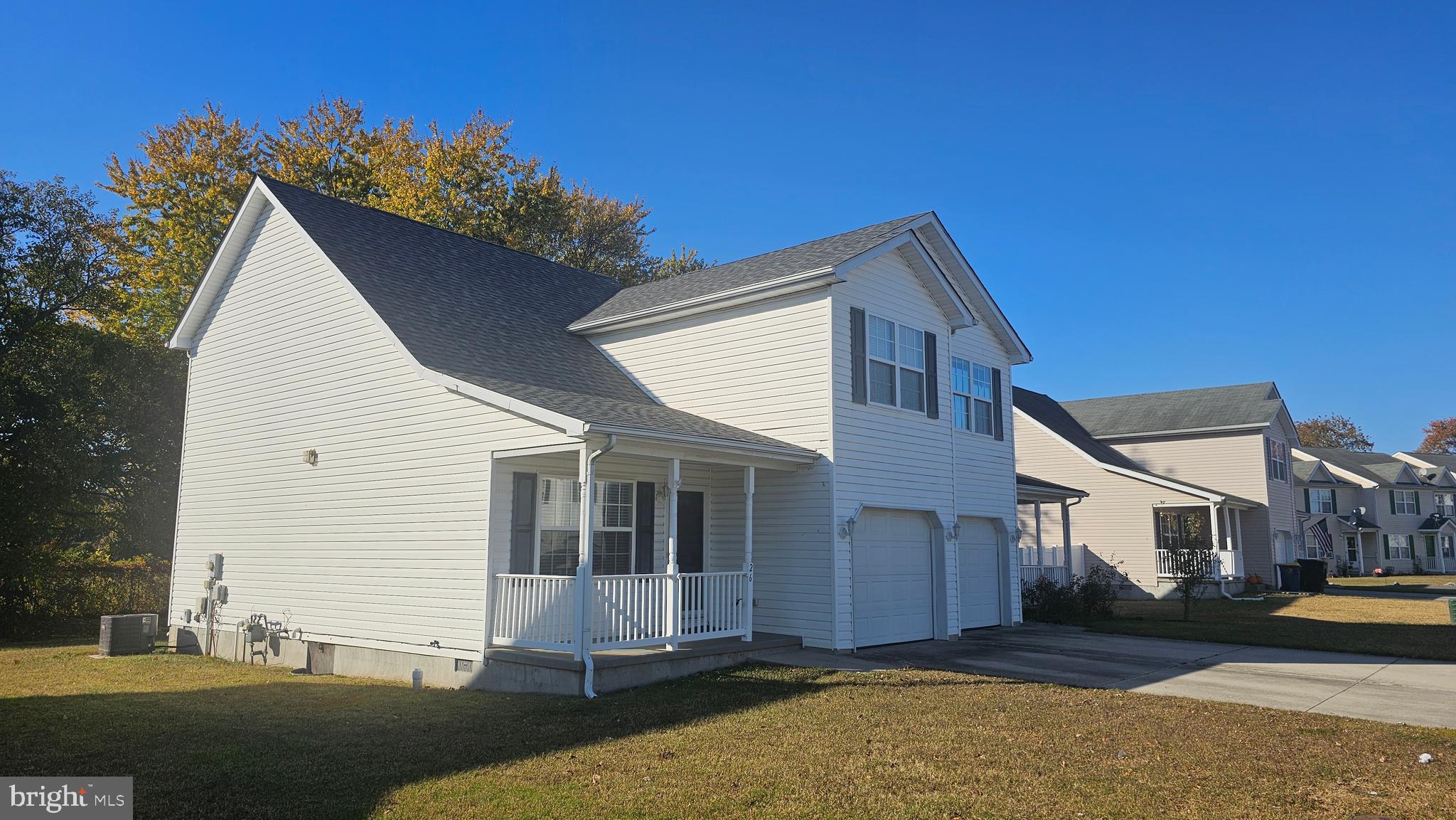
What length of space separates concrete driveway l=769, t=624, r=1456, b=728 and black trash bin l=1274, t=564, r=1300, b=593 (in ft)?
62.9

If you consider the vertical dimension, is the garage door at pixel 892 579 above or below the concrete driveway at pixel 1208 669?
above

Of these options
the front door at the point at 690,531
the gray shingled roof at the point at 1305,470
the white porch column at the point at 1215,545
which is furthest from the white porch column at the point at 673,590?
the gray shingled roof at the point at 1305,470

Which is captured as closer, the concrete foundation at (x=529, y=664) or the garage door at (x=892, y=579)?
the concrete foundation at (x=529, y=664)

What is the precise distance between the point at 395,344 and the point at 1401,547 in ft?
202

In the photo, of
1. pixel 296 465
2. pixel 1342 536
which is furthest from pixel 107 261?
pixel 1342 536

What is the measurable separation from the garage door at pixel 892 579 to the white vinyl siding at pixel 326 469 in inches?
228

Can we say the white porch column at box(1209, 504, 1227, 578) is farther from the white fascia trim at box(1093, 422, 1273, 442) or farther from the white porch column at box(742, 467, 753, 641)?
the white porch column at box(742, 467, 753, 641)

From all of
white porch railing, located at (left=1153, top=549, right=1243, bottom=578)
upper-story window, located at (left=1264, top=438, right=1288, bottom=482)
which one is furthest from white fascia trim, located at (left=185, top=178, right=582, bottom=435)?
upper-story window, located at (left=1264, top=438, right=1288, bottom=482)

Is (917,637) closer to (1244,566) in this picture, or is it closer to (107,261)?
(1244,566)

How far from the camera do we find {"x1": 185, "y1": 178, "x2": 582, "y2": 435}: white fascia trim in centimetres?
1073

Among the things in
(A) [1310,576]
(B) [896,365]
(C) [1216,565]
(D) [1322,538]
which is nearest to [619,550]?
(B) [896,365]

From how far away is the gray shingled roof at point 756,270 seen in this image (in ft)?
47.0

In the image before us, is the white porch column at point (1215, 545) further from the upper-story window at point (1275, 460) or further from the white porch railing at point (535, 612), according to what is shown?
the white porch railing at point (535, 612)

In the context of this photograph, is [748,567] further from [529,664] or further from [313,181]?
[313,181]
